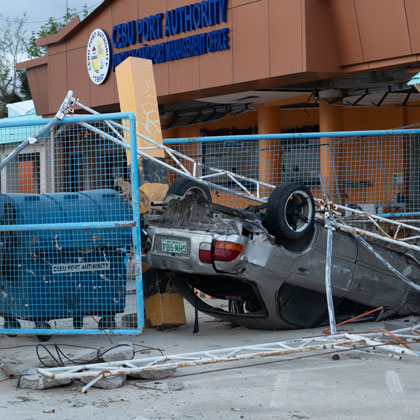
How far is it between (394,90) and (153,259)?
9390 mm

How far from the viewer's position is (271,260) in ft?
23.2

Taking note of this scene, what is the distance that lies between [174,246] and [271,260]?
1.00 meters

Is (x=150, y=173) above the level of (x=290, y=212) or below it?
above

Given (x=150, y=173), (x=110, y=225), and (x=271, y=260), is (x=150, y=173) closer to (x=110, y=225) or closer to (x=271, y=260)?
(x=110, y=225)

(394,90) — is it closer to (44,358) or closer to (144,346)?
(144,346)

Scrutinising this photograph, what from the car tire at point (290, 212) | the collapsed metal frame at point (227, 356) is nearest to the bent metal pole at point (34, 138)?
the car tire at point (290, 212)

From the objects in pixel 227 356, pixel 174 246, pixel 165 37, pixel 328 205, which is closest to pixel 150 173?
pixel 174 246

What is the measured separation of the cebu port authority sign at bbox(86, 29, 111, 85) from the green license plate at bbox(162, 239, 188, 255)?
11.6 metres

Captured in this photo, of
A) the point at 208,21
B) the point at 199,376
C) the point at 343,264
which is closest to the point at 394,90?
the point at 208,21

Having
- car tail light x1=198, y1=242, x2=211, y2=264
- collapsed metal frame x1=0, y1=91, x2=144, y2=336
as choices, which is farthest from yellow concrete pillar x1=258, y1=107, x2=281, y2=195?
collapsed metal frame x1=0, y1=91, x2=144, y2=336

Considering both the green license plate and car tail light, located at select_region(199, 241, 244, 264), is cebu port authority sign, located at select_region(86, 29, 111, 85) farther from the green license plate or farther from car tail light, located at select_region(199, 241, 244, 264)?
car tail light, located at select_region(199, 241, 244, 264)

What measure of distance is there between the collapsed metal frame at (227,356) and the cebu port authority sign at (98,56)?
42.9 feet

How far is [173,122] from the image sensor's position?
20.2 m

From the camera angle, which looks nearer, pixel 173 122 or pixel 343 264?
pixel 343 264
